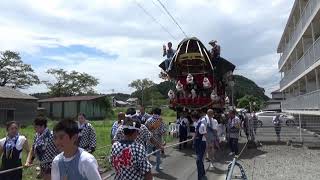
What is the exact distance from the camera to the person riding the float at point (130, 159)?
529cm

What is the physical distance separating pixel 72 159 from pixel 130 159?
123 centimetres

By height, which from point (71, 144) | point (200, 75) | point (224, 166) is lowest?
point (224, 166)

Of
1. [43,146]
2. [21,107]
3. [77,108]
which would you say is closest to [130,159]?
[43,146]

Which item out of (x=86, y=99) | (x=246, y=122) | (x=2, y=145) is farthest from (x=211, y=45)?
(x=86, y=99)

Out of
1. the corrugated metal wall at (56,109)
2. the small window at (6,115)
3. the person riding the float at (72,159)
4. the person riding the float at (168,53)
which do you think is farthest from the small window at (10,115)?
the person riding the float at (72,159)

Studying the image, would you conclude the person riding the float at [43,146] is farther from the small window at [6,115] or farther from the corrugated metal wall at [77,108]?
the corrugated metal wall at [77,108]

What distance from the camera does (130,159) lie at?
209 inches

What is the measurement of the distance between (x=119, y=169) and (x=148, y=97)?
10461cm

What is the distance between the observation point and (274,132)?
23.0 metres

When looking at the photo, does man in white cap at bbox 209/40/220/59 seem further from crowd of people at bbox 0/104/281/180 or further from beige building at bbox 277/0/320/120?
beige building at bbox 277/0/320/120

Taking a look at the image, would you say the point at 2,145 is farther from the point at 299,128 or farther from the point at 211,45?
the point at 299,128

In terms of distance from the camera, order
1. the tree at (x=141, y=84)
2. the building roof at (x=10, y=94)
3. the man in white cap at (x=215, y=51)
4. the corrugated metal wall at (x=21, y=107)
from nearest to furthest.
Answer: the man in white cap at (x=215, y=51)
the corrugated metal wall at (x=21, y=107)
the building roof at (x=10, y=94)
the tree at (x=141, y=84)

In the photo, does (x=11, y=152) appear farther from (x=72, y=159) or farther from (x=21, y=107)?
(x=21, y=107)

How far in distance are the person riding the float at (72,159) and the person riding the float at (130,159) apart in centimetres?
114
